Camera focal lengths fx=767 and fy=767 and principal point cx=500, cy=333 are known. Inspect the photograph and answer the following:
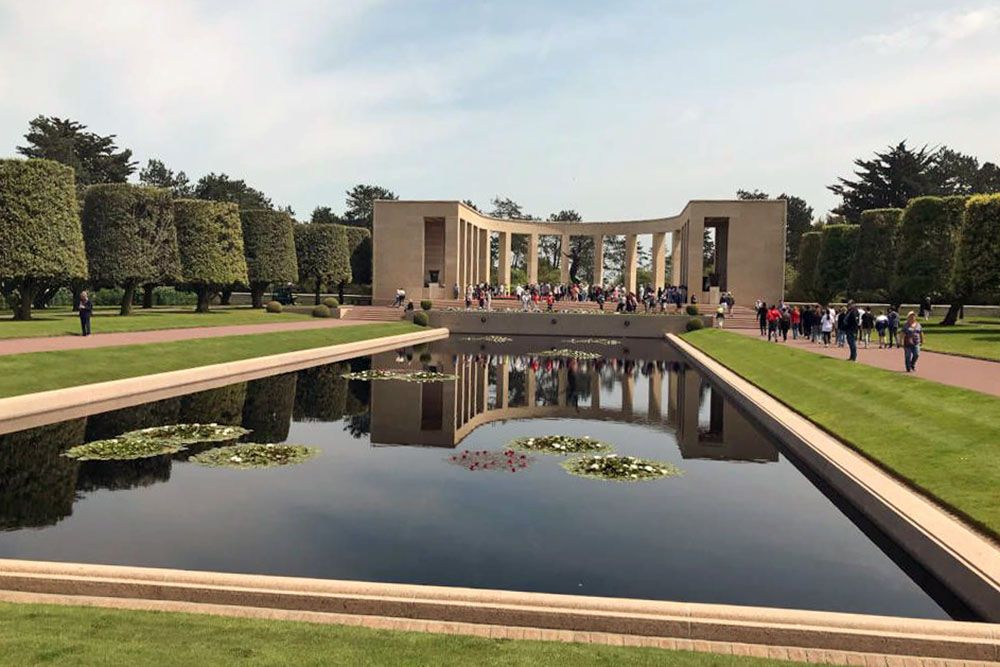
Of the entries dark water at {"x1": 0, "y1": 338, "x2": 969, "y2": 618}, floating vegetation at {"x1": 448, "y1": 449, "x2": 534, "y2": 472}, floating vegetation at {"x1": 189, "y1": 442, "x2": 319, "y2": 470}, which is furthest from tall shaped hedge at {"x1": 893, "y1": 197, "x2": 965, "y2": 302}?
floating vegetation at {"x1": 189, "y1": 442, "x2": 319, "y2": 470}

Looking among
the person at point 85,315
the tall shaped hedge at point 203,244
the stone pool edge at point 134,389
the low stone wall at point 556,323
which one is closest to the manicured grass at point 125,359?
the stone pool edge at point 134,389

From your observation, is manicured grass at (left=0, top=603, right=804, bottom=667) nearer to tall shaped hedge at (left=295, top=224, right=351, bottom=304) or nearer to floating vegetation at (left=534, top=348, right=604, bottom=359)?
floating vegetation at (left=534, top=348, right=604, bottom=359)

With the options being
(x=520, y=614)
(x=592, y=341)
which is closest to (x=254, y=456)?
(x=520, y=614)

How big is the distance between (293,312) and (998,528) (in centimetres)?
5381

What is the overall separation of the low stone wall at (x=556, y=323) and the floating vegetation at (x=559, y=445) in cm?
3648

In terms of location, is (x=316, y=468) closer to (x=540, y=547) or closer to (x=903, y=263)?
(x=540, y=547)

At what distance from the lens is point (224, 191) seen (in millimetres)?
116938

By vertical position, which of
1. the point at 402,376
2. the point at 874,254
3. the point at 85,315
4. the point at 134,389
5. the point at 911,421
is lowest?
the point at 402,376

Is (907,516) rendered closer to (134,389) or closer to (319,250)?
(134,389)

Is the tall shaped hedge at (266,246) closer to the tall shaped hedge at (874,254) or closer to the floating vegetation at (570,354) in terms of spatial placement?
the floating vegetation at (570,354)

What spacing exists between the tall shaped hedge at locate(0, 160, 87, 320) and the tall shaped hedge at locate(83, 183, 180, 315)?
6099 millimetres

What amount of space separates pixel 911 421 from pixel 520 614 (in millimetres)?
11786

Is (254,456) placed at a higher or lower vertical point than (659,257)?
lower

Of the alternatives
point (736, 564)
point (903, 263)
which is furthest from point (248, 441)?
point (903, 263)
